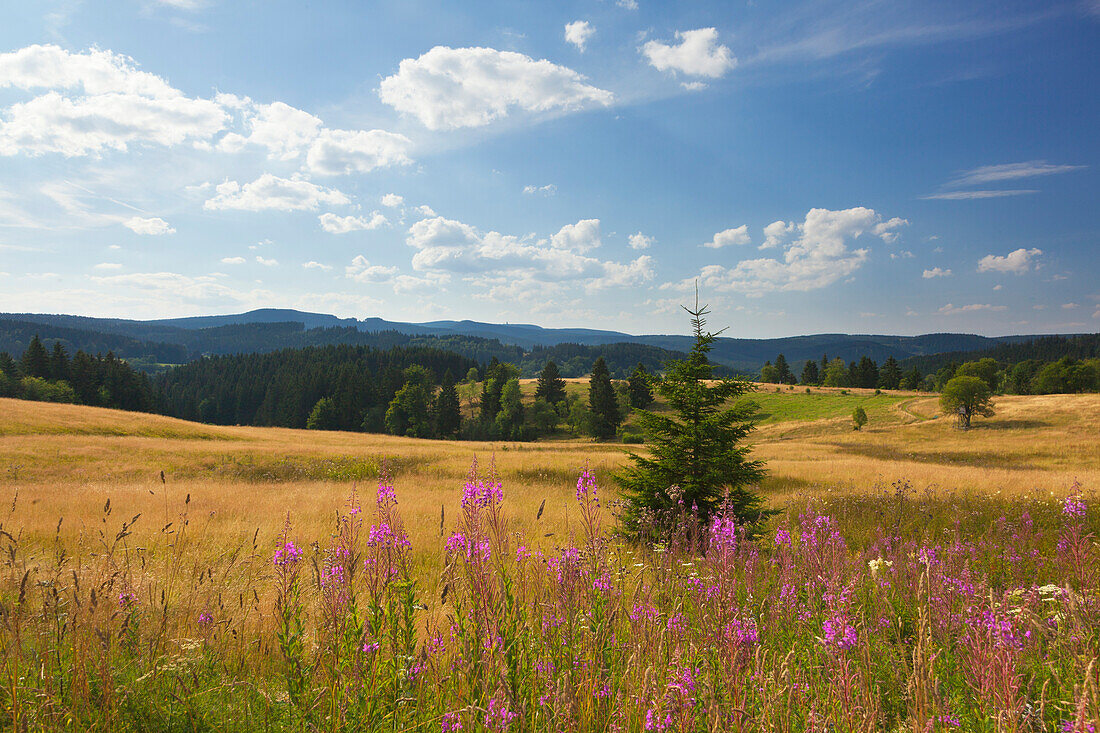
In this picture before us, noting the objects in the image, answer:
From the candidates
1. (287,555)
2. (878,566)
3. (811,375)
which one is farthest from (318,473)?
(811,375)

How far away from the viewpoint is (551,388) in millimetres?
96562

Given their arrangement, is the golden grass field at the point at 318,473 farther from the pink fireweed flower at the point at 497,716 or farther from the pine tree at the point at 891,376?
the pine tree at the point at 891,376

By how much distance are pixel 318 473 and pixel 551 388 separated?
75189 millimetres

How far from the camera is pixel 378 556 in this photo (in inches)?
115

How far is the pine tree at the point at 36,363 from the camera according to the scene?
3031 inches

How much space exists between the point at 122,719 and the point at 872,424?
2696 inches

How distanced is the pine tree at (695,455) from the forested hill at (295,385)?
90213 millimetres

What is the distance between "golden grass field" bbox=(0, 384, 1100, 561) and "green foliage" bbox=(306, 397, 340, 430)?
55.2m

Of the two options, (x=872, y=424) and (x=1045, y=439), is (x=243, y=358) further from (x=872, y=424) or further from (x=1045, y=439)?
(x=1045, y=439)

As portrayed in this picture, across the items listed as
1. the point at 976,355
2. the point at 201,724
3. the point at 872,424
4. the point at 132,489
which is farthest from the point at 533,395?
the point at 976,355

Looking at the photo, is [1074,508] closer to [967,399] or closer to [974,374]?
[967,399]

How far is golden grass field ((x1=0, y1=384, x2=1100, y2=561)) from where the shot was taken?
1084cm

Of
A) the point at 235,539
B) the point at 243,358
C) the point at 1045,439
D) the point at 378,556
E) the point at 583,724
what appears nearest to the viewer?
the point at 583,724

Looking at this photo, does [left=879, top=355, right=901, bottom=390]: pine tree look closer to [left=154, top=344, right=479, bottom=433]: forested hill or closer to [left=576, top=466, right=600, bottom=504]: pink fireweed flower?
[left=154, top=344, right=479, bottom=433]: forested hill
